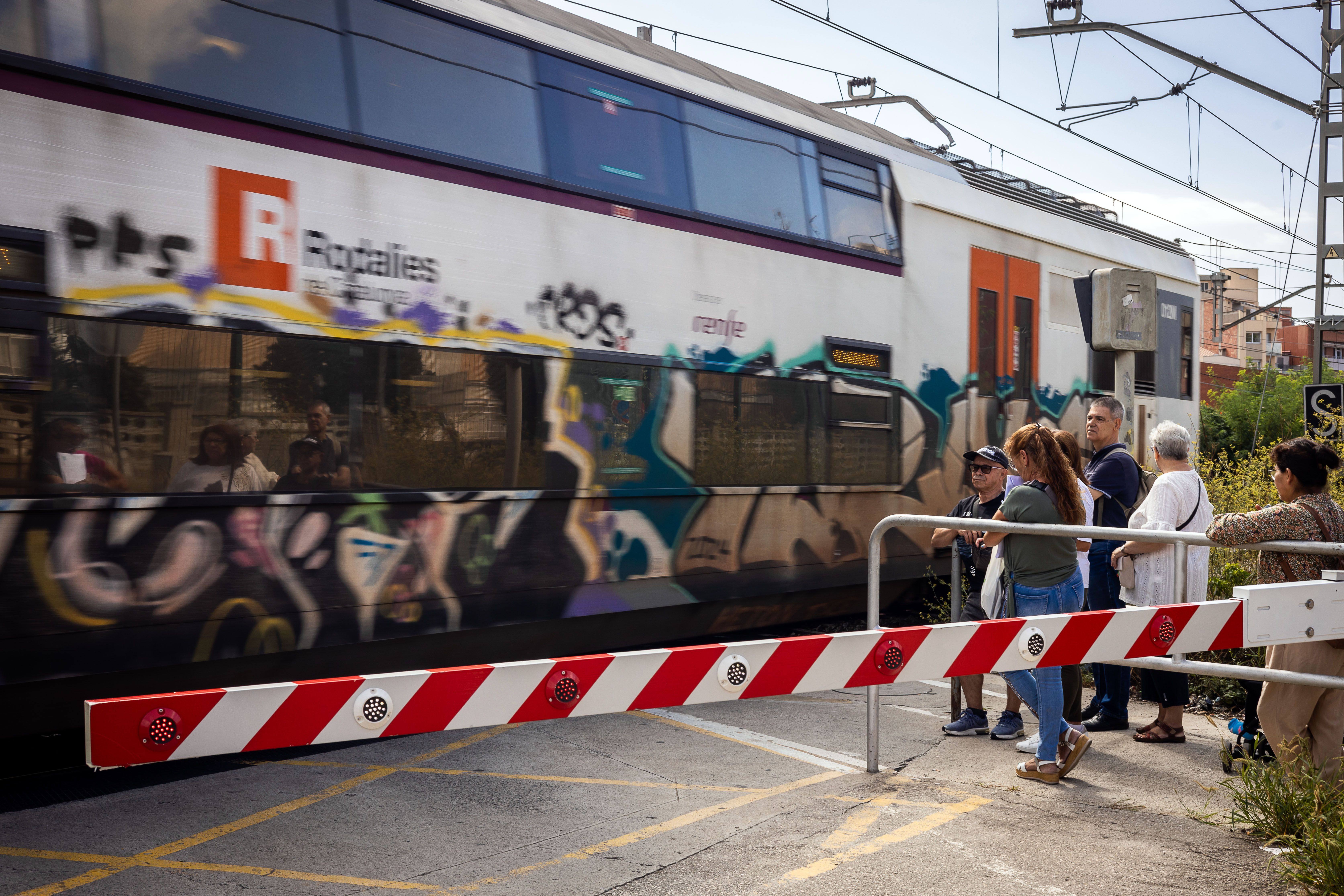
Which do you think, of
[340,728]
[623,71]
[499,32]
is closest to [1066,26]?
[623,71]

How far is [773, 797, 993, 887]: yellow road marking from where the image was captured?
424 cm

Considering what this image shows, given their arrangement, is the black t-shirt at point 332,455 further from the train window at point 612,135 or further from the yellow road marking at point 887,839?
the yellow road marking at point 887,839

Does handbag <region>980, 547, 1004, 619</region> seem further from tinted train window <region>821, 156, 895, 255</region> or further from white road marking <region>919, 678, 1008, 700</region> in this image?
tinted train window <region>821, 156, 895, 255</region>

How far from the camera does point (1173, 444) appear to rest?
5918 millimetres

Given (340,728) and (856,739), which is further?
(856,739)

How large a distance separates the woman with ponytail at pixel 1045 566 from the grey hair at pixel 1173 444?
607mm

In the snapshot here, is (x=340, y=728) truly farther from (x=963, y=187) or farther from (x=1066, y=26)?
(x=1066, y=26)

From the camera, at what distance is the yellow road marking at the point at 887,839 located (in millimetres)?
4242

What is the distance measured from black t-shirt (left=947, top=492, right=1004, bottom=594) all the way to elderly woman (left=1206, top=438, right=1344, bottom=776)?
1.35 meters

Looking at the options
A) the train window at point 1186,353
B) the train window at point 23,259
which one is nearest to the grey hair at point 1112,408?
the train window at point 23,259

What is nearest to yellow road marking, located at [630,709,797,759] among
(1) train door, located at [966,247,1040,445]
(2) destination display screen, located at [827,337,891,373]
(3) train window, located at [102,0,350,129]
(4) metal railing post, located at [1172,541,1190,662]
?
(4) metal railing post, located at [1172,541,1190,662]

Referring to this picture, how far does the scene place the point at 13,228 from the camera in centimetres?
476

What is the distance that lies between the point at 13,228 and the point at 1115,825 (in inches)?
201

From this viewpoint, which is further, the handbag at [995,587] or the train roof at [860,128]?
the train roof at [860,128]
